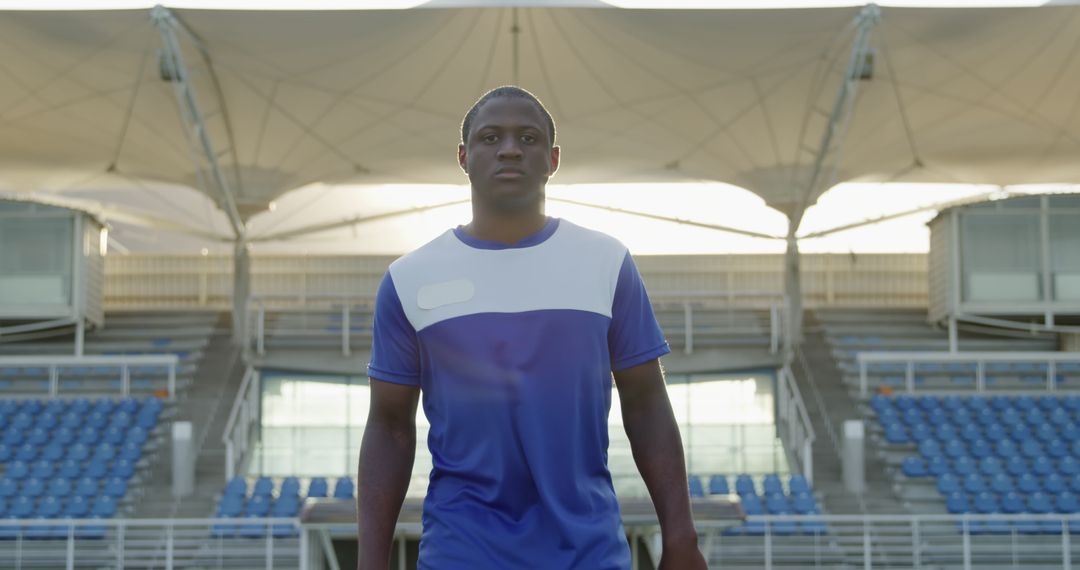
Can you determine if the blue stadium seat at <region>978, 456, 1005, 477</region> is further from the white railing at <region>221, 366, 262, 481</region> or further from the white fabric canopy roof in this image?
Answer: the white railing at <region>221, 366, 262, 481</region>

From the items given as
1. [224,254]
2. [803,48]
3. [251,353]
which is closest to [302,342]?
[251,353]

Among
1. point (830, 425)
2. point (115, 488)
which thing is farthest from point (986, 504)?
point (115, 488)

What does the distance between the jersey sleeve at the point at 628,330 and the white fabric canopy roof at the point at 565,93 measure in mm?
21020

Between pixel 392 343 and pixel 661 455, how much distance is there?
54cm

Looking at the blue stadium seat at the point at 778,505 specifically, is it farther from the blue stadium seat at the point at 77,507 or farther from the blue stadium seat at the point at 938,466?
the blue stadium seat at the point at 77,507

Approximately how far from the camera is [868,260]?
3428 cm

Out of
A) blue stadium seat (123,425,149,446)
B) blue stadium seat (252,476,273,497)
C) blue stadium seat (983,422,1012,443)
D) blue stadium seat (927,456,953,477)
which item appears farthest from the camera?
blue stadium seat (123,425,149,446)

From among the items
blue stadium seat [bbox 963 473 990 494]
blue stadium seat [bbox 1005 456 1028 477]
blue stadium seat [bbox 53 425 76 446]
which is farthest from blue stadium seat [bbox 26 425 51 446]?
blue stadium seat [bbox 1005 456 1028 477]

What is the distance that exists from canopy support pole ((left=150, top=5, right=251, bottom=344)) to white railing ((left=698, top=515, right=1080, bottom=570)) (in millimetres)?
12195

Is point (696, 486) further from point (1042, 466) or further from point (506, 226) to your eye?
point (506, 226)

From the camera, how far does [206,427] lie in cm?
2609

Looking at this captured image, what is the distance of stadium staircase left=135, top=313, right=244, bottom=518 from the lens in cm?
2308

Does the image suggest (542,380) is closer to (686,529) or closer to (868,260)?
(686,529)

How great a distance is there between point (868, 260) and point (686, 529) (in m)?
32.5
